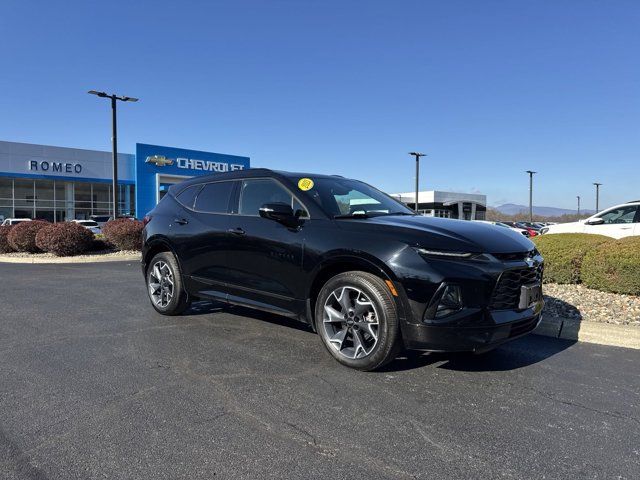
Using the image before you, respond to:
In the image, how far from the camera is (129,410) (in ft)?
11.2

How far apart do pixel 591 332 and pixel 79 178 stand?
125ft

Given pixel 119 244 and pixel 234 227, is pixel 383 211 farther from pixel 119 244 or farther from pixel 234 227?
pixel 119 244

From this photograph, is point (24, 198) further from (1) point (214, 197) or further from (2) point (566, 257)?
(2) point (566, 257)

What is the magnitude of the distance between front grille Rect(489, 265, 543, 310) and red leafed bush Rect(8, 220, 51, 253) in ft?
52.0

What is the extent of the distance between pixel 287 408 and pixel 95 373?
5.94ft

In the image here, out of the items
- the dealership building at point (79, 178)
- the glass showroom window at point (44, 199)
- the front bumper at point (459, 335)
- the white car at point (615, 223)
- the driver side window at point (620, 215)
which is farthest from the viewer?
the glass showroom window at point (44, 199)

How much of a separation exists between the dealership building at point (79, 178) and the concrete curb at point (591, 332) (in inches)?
1247

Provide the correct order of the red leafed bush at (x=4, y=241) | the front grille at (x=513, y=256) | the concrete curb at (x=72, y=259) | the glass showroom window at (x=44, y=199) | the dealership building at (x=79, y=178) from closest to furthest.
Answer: the front grille at (x=513, y=256) < the concrete curb at (x=72, y=259) < the red leafed bush at (x=4, y=241) < the dealership building at (x=79, y=178) < the glass showroom window at (x=44, y=199)

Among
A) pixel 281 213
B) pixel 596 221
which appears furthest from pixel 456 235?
pixel 596 221

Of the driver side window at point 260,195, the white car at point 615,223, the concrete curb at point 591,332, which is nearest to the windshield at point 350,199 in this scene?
the driver side window at point 260,195

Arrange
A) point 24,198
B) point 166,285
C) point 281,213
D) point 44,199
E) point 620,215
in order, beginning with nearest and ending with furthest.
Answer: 1. point 281,213
2. point 166,285
3. point 620,215
4. point 24,198
5. point 44,199

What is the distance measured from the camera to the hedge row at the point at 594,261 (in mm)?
6861

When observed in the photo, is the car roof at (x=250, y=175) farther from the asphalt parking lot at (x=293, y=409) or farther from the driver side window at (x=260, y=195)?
the asphalt parking lot at (x=293, y=409)

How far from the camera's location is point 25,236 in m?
15.7
